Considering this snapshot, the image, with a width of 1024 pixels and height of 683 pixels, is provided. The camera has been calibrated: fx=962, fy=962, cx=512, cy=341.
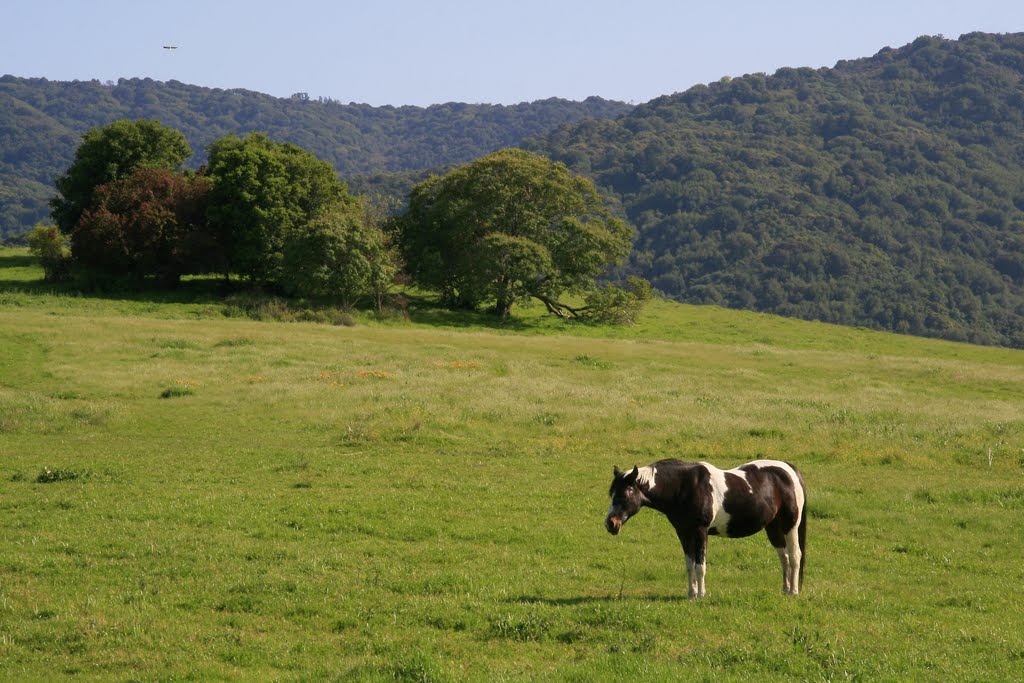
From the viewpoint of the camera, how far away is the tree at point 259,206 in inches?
2724

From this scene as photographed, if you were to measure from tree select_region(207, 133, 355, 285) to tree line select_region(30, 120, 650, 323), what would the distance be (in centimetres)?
10

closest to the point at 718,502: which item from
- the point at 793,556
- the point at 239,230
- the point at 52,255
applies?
the point at 793,556

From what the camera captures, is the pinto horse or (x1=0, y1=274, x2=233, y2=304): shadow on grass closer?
the pinto horse

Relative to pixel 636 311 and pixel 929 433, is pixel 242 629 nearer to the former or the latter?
pixel 929 433

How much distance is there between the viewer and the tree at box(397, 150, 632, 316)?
71.4 m

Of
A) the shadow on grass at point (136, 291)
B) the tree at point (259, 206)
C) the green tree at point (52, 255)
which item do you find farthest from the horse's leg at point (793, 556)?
the green tree at point (52, 255)

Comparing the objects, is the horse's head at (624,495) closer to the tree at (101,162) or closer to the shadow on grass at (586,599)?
the shadow on grass at (586,599)

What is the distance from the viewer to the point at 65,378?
3731 centimetres

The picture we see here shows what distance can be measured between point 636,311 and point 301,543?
60975 millimetres

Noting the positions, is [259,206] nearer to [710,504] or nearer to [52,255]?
[52,255]

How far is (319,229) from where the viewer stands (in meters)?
66.2

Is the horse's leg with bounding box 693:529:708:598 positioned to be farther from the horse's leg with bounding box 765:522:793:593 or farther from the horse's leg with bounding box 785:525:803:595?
the horse's leg with bounding box 785:525:803:595

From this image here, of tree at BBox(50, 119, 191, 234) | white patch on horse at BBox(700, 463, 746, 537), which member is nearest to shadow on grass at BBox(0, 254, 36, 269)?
tree at BBox(50, 119, 191, 234)

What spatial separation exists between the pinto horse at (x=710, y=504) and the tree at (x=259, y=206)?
58484mm
